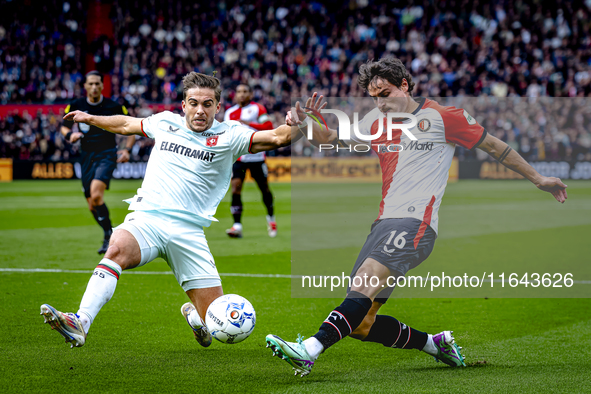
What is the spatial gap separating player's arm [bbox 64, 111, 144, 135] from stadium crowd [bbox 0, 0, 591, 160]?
20300 millimetres

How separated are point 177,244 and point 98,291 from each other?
57cm

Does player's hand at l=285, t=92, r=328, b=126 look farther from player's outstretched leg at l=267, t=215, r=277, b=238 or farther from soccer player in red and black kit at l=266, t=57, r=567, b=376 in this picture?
player's outstretched leg at l=267, t=215, r=277, b=238

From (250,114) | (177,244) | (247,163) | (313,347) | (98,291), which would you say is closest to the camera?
(313,347)

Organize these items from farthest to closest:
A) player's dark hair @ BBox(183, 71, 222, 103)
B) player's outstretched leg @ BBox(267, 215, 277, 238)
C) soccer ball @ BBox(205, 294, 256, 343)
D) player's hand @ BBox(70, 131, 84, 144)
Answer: player's outstretched leg @ BBox(267, 215, 277, 238)
player's hand @ BBox(70, 131, 84, 144)
player's dark hair @ BBox(183, 71, 222, 103)
soccer ball @ BBox(205, 294, 256, 343)

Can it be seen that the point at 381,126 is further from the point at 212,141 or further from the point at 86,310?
the point at 86,310

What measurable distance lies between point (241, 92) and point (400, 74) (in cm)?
622

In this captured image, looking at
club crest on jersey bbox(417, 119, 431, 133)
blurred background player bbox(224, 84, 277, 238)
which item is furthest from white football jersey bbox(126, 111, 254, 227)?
blurred background player bbox(224, 84, 277, 238)

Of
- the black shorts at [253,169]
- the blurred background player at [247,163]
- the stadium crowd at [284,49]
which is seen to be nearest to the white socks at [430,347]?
the blurred background player at [247,163]

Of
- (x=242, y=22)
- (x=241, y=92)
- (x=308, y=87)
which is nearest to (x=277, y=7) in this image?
(x=242, y=22)

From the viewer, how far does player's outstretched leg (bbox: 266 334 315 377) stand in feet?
11.4

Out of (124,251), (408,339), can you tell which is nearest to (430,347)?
(408,339)

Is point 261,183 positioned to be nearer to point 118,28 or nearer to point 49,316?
point 49,316

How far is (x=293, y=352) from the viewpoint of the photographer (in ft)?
11.6

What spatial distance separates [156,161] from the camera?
174 inches
